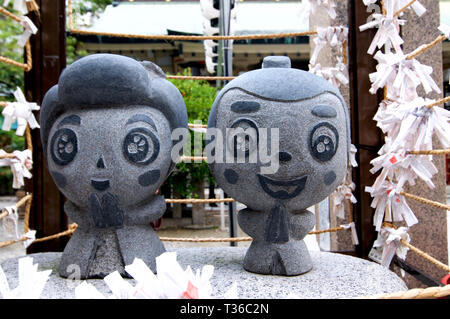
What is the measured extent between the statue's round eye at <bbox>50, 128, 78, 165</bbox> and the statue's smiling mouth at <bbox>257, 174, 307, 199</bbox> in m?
0.65

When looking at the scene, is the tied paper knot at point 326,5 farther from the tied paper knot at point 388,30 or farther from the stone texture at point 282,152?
the stone texture at point 282,152

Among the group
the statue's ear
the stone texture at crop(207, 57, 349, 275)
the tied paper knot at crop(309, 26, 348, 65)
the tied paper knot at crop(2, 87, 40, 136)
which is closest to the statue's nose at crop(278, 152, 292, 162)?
the stone texture at crop(207, 57, 349, 275)

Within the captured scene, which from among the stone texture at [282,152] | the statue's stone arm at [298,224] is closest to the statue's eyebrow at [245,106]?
the stone texture at [282,152]

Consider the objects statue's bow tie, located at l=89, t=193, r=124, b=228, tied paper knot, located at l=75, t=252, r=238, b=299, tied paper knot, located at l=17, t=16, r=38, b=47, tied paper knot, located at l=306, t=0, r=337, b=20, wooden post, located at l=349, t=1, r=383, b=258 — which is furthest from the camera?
tied paper knot, located at l=306, t=0, r=337, b=20

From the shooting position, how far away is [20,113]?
70.8 inches

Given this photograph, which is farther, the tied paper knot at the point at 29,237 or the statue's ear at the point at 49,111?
the tied paper knot at the point at 29,237

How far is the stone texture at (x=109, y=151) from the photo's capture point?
140 cm

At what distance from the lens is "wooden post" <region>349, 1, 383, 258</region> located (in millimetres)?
1942

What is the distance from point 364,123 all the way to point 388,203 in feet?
1.34

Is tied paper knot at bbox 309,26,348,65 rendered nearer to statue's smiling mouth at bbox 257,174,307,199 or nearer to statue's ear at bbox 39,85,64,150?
statue's smiling mouth at bbox 257,174,307,199

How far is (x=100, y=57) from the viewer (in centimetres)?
143

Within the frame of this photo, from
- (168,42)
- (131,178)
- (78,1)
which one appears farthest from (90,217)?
(78,1)

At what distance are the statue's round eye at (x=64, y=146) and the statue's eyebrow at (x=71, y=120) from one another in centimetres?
3
